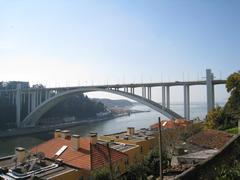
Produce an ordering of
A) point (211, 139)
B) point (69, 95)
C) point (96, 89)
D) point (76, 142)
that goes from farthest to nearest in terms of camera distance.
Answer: point (69, 95) < point (96, 89) < point (211, 139) < point (76, 142)

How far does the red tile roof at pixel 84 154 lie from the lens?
9430 mm

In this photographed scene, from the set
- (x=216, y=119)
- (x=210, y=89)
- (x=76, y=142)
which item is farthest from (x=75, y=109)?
(x=76, y=142)

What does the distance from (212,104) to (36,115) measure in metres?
23.6

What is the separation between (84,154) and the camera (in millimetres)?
10055

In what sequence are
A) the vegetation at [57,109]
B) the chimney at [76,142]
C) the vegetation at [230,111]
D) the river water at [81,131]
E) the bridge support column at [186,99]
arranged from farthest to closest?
the vegetation at [57,109] → the river water at [81,131] → the bridge support column at [186,99] → the vegetation at [230,111] → the chimney at [76,142]

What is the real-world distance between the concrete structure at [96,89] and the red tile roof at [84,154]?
12.5 meters

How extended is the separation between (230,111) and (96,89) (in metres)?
15.6

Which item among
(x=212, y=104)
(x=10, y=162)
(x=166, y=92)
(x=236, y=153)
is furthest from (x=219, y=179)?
(x=166, y=92)

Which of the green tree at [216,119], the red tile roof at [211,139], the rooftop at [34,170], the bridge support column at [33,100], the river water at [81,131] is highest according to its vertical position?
the bridge support column at [33,100]

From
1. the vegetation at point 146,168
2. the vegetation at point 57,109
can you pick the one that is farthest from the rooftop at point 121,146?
the vegetation at point 57,109

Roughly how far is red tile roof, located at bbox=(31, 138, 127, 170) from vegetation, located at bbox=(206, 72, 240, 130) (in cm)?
741

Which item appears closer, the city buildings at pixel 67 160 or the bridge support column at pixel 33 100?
the city buildings at pixel 67 160

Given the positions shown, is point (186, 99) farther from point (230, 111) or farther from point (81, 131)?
point (81, 131)

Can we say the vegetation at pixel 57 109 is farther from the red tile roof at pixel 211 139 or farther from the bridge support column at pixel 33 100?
the red tile roof at pixel 211 139
